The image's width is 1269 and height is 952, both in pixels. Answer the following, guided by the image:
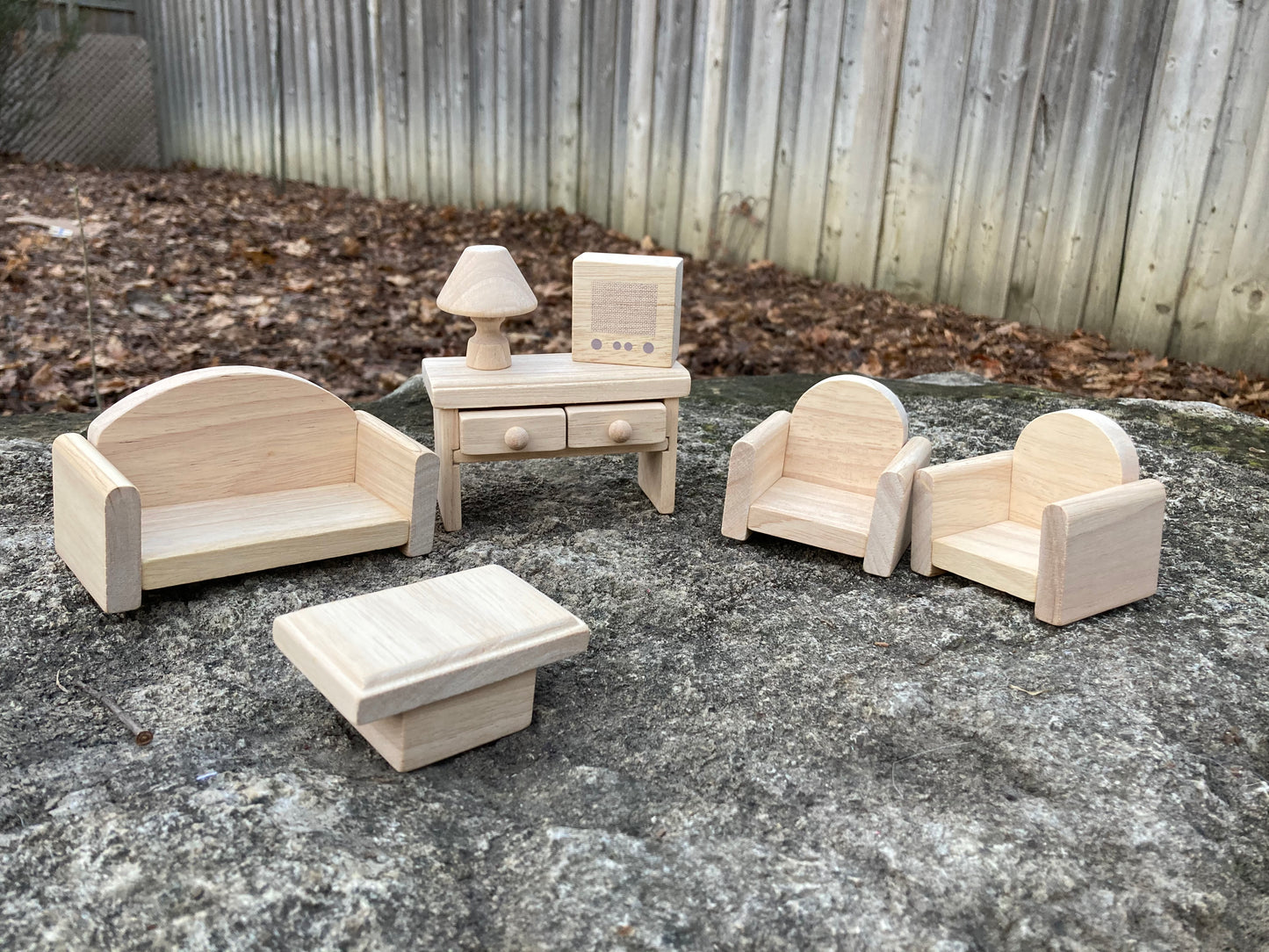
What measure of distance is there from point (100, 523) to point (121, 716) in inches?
17.9

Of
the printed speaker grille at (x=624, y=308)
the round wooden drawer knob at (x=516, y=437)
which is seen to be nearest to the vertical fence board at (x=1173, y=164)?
the printed speaker grille at (x=624, y=308)

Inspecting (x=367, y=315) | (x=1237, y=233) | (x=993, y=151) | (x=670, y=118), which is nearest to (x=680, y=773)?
(x=1237, y=233)

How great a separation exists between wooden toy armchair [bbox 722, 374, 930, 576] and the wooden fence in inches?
83.4

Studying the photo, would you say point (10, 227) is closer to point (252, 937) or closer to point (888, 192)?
point (888, 192)

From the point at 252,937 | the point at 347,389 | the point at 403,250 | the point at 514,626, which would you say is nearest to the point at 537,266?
the point at 403,250

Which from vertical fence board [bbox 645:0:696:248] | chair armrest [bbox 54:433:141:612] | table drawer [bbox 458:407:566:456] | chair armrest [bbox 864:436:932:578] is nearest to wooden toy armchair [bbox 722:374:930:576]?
chair armrest [bbox 864:436:932:578]

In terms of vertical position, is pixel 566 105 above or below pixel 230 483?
above

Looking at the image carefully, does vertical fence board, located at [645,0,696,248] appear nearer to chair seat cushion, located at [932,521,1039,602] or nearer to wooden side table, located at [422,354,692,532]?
wooden side table, located at [422,354,692,532]

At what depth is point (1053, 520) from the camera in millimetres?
2172

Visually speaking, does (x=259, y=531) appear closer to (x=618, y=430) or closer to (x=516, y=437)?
(x=516, y=437)

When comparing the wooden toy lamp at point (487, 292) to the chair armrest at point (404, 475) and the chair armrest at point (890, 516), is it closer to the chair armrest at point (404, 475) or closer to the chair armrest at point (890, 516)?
→ the chair armrest at point (404, 475)

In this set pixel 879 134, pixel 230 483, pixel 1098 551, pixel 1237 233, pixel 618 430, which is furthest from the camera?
pixel 879 134

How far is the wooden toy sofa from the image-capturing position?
2234mm

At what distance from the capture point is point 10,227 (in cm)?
564
